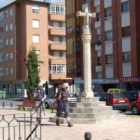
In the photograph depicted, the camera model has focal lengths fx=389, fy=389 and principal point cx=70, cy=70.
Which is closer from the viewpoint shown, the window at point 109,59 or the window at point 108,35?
the window at point 109,59

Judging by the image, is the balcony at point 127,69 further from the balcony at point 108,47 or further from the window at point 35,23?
the window at point 35,23

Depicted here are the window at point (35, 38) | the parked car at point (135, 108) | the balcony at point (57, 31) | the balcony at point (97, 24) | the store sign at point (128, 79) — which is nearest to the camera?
the parked car at point (135, 108)

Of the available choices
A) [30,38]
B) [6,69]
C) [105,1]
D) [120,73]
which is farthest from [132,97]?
[6,69]

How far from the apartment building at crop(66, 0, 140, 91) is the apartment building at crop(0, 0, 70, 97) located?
1694 centimetres

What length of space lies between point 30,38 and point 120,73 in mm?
26723

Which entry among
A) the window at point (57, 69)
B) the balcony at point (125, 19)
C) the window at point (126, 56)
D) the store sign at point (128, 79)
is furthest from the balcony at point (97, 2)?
the window at point (57, 69)

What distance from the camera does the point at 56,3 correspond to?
237 feet

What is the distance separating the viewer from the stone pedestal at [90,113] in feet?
57.4

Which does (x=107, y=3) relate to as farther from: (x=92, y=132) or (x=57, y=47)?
(x=92, y=132)

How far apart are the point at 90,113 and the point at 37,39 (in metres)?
52.8

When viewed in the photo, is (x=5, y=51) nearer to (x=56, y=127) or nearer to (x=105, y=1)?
(x=105, y=1)

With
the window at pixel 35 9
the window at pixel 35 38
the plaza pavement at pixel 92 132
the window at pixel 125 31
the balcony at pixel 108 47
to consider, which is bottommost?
the plaza pavement at pixel 92 132

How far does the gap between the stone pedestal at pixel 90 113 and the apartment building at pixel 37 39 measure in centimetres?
5078

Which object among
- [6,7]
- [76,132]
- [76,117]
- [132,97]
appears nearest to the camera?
[76,132]
